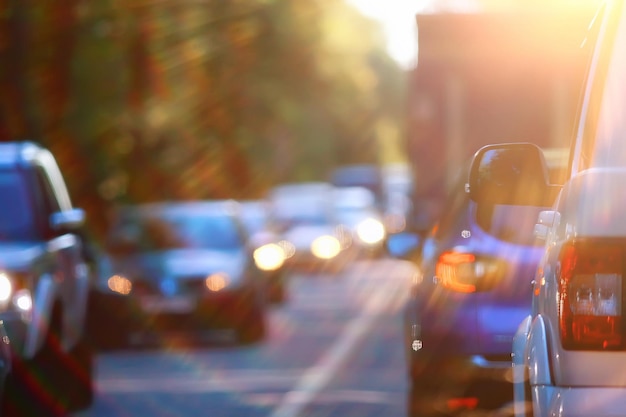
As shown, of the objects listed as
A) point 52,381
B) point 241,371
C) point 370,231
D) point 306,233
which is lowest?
point 370,231

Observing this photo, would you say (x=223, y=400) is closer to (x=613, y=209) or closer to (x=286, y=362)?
(x=286, y=362)

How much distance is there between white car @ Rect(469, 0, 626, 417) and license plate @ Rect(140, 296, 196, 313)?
42.0 feet

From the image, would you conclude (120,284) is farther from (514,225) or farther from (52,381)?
(514,225)

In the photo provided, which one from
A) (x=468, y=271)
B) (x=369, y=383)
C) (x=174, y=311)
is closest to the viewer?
(x=468, y=271)

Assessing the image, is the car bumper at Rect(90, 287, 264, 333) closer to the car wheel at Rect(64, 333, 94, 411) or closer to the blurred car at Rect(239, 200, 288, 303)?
the car wheel at Rect(64, 333, 94, 411)

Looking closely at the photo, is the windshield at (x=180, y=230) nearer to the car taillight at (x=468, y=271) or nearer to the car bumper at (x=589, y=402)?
the car taillight at (x=468, y=271)

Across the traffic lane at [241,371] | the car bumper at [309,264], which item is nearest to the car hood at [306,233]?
the car bumper at [309,264]

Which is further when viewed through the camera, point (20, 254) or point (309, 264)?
point (309, 264)

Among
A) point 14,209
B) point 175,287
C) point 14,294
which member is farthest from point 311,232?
point 14,294

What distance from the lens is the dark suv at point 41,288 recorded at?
33.6 ft

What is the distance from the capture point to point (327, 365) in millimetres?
15031

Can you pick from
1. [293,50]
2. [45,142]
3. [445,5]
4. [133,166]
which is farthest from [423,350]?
[293,50]

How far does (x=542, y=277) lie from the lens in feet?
16.9

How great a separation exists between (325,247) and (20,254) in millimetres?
28462
